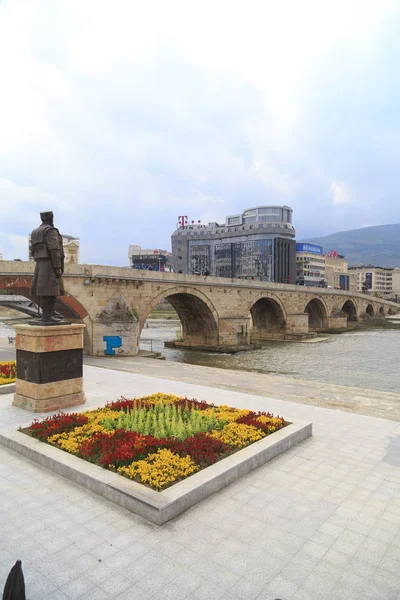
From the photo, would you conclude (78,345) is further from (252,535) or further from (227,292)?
(227,292)

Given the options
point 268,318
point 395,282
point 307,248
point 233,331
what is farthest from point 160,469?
point 395,282

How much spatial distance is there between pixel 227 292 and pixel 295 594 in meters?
27.6

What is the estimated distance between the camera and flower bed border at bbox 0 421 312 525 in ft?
14.8

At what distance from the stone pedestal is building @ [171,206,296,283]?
76669 mm

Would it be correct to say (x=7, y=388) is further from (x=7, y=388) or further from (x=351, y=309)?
(x=351, y=309)

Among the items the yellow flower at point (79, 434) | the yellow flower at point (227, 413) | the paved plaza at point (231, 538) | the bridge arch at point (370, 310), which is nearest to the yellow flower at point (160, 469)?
the paved plaza at point (231, 538)

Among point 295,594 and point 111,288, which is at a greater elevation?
point 111,288

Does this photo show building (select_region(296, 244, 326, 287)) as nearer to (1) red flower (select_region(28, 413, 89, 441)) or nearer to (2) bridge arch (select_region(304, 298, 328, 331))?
(2) bridge arch (select_region(304, 298, 328, 331))

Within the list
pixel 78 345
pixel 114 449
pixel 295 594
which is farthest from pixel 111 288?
pixel 295 594

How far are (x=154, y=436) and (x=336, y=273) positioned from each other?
108m

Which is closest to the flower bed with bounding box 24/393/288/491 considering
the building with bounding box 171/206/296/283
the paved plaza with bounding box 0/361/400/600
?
the paved plaza with bounding box 0/361/400/600

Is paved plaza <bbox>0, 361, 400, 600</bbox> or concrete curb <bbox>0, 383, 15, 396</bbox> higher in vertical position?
concrete curb <bbox>0, 383, 15, 396</bbox>

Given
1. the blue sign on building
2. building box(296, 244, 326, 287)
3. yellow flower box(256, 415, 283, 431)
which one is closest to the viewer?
yellow flower box(256, 415, 283, 431)

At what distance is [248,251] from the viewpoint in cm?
9444
